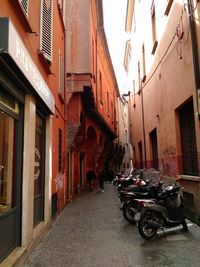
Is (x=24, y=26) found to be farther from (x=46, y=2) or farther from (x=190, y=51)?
(x=190, y=51)

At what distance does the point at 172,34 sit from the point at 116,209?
614cm

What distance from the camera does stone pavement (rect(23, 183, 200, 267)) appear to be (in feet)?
18.0

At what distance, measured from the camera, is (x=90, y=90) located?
14289 mm

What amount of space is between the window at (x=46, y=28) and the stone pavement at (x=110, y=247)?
4.23 m

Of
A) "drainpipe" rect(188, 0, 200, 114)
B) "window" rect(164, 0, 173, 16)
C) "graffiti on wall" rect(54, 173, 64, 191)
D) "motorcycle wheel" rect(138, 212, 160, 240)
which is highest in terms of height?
"window" rect(164, 0, 173, 16)

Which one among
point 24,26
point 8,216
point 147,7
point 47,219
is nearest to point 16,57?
point 24,26

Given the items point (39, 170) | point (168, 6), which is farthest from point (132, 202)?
point (168, 6)

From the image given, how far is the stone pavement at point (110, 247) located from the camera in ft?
18.0

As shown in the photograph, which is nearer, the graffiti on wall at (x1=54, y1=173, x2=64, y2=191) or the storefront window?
the storefront window

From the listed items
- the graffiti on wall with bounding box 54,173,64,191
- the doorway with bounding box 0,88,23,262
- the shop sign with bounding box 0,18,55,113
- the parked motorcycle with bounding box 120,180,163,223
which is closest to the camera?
the shop sign with bounding box 0,18,55,113

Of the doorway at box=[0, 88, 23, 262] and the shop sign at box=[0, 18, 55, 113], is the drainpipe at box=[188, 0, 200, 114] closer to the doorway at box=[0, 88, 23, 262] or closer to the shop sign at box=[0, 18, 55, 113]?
the shop sign at box=[0, 18, 55, 113]

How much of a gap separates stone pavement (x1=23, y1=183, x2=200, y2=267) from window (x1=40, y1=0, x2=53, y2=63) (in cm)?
423

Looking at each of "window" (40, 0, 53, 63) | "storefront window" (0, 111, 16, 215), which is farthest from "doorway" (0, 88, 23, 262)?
"window" (40, 0, 53, 63)

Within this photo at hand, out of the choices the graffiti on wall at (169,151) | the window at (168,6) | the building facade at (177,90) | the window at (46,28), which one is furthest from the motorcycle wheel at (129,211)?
the window at (168,6)
